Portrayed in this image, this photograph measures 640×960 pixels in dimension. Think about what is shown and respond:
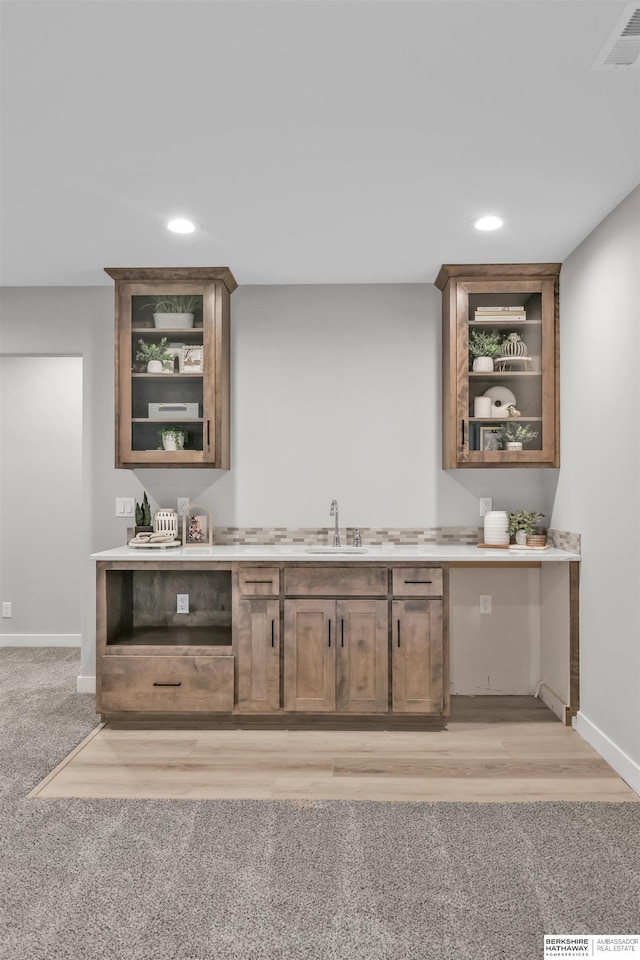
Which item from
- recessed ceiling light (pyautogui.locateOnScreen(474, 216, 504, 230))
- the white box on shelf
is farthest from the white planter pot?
recessed ceiling light (pyautogui.locateOnScreen(474, 216, 504, 230))

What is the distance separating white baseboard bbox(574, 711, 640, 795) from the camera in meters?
2.70

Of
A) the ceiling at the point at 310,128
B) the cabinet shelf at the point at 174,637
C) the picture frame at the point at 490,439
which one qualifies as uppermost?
the ceiling at the point at 310,128

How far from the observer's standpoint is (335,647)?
3.40 meters

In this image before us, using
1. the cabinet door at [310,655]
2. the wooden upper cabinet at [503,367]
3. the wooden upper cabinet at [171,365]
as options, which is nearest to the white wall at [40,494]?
the wooden upper cabinet at [171,365]

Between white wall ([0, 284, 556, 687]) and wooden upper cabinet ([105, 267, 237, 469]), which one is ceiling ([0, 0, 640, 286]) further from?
white wall ([0, 284, 556, 687])

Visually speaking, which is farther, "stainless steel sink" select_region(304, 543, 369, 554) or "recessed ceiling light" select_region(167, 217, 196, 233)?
"stainless steel sink" select_region(304, 543, 369, 554)

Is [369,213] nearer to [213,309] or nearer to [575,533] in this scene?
[213,309]

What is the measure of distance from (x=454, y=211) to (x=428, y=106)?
854 millimetres

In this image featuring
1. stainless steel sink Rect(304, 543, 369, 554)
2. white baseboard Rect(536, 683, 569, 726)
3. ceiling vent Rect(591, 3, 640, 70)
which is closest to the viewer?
ceiling vent Rect(591, 3, 640, 70)

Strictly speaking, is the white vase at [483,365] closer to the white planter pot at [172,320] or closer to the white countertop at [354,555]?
the white countertop at [354,555]

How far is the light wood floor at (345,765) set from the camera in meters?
2.70

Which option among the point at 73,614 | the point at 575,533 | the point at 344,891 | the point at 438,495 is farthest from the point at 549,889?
the point at 73,614

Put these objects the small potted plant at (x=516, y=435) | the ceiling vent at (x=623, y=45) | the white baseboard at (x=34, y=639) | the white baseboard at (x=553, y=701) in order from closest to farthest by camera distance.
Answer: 1. the ceiling vent at (x=623, y=45)
2. the white baseboard at (x=553, y=701)
3. the small potted plant at (x=516, y=435)
4. the white baseboard at (x=34, y=639)

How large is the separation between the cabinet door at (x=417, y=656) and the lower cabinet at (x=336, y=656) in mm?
65
